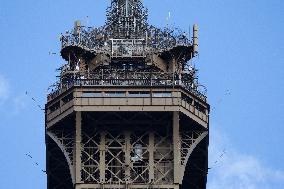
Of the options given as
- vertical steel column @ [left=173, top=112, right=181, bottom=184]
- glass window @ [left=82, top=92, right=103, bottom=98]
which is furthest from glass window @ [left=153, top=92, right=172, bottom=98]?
glass window @ [left=82, top=92, right=103, bottom=98]

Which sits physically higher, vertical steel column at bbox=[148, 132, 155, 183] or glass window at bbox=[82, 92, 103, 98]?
glass window at bbox=[82, 92, 103, 98]

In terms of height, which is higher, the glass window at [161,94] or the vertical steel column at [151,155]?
→ the glass window at [161,94]

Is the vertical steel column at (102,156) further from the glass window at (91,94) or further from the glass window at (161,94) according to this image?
the glass window at (161,94)

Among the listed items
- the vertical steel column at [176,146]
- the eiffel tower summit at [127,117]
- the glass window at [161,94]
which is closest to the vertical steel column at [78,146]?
the eiffel tower summit at [127,117]

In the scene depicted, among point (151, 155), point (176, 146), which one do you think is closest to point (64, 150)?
point (151, 155)

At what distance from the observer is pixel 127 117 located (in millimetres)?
177375

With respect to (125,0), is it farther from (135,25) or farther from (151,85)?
(151,85)

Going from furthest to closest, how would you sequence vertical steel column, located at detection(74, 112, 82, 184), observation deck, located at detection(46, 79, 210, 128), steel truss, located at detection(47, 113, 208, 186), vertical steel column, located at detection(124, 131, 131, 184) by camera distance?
vertical steel column, located at detection(124, 131, 131, 184)
steel truss, located at detection(47, 113, 208, 186)
observation deck, located at detection(46, 79, 210, 128)
vertical steel column, located at detection(74, 112, 82, 184)

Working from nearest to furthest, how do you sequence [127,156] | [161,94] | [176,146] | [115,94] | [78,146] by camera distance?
[115,94], [78,146], [161,94], [176,146], [127,156]

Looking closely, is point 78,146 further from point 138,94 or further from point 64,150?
point 138,94

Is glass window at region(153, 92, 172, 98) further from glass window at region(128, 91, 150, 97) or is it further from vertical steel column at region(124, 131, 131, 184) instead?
vertical steel column at region(124, 131, 131, 184)

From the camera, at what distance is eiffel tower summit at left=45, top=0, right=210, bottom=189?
176000 mm

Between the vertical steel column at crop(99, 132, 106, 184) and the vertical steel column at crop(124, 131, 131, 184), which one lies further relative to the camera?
the vertical steel column at crop(124, 131, 131, 184)

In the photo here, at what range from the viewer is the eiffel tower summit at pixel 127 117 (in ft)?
577
